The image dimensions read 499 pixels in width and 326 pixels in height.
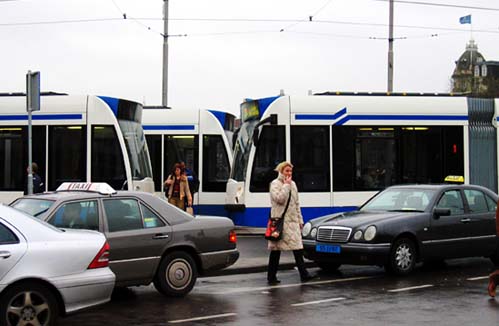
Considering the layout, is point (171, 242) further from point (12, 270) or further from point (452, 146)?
point (452, 146)

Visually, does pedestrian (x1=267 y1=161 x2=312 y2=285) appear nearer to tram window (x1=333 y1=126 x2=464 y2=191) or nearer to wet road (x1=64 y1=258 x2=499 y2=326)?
wet road (x1=64 y1=258 x2=499 y2=326)

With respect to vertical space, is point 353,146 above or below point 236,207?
above

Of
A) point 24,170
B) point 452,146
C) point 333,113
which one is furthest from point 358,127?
point 24,170

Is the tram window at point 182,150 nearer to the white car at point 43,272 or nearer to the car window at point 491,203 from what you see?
the car window at point 491,203

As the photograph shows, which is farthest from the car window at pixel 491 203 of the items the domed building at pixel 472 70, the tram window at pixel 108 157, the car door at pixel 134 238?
the domed building at pixel 472 70

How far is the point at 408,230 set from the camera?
493 inches

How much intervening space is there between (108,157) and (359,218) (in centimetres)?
692

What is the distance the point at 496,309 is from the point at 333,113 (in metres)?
9.42

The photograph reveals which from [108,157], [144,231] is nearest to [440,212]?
[144,231]

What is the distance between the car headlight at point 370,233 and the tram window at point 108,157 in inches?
280

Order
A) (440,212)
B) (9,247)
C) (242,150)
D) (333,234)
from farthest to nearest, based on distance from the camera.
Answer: (242,150), (440,212), (333,234), (9,247)

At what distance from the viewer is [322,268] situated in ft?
44.3

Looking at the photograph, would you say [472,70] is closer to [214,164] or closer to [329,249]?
[214,164]

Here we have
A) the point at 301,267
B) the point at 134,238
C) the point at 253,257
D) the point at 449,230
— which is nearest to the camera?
the point at 134,238
